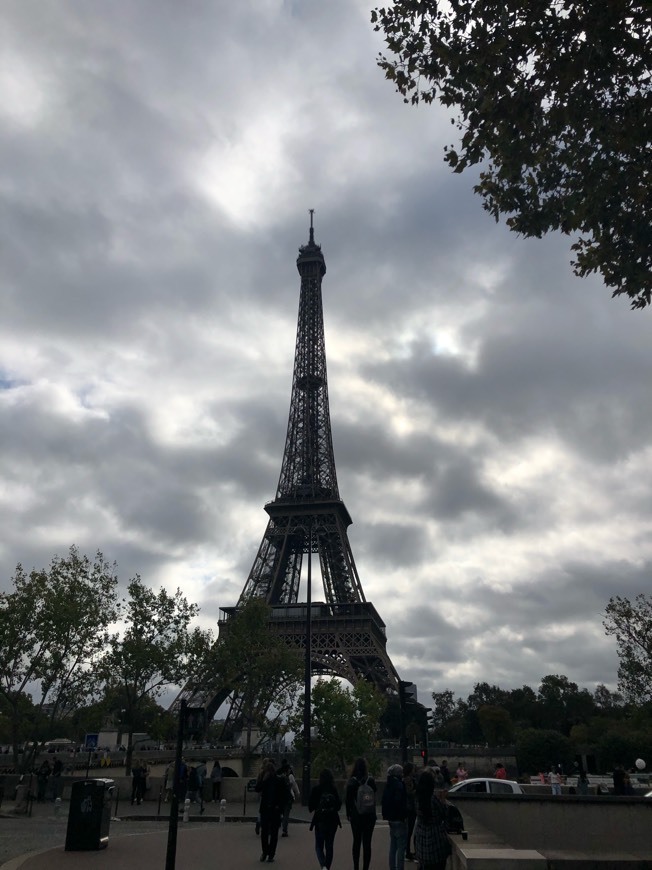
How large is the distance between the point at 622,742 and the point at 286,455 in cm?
4378

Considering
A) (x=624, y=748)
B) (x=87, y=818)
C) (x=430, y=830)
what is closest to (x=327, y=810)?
(x=430, y=830)

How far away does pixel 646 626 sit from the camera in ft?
146

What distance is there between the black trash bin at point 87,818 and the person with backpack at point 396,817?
6.62 m

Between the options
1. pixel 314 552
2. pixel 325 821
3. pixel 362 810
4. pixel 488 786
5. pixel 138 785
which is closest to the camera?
pixel 362 810

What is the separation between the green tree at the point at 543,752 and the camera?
66750mm

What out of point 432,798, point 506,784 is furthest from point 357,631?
point 432,798

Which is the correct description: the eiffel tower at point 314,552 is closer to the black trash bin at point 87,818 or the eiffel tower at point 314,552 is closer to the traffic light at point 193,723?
the black trash bin at point 87,818

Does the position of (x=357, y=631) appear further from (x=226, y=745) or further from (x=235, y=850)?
(x=235, y=850)

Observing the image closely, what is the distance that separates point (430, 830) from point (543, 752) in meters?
64.8

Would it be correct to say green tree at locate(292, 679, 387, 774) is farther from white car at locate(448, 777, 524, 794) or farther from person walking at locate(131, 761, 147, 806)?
white car at locate(448, 777, 524, 794)

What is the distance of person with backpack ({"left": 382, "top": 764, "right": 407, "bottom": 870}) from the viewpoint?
11.5 meters

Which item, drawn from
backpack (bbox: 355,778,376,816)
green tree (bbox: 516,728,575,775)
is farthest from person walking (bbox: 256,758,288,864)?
green tree (bbox: 516,728,575,775)

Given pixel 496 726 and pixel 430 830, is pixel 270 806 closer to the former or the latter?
pixel 430 830

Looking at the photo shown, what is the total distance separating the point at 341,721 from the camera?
53.5m
